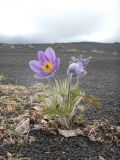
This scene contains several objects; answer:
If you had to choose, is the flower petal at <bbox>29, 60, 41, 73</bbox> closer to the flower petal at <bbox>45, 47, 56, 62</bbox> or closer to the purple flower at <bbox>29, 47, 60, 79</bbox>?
the purple flower at <bbox>29, 47, 60, 79</bbox>

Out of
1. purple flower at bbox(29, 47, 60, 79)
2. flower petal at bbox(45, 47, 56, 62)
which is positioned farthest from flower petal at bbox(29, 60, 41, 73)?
flower petal at bbox(45, 47, 56, 62)

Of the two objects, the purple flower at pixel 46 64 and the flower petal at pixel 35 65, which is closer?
the purple flower at pixel 46 64

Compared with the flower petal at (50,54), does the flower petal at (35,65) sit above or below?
below

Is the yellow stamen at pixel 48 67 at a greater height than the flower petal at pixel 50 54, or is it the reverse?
the flower petal at pixel 50 54

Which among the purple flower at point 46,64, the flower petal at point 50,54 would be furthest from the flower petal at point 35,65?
the flower petal at point 50,54

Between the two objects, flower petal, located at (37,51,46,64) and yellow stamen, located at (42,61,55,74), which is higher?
flower petal, located at (37,51,46,64)

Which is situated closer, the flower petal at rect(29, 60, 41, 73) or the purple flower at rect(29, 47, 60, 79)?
the purple flower at rect(29, 47, 60, 79)

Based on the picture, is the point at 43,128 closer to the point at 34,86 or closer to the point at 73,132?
the point at 73,132

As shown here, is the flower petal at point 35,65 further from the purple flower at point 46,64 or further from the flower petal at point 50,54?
the flower petal at point 50,54

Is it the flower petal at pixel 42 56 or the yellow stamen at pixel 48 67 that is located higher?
the flower petal at pixel 42 56

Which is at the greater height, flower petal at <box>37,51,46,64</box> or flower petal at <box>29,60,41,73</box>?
flower petal at <box>37,51,46,64</box>
